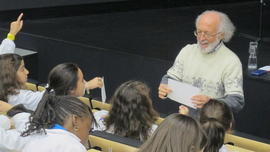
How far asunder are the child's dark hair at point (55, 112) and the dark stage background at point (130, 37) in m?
3.37

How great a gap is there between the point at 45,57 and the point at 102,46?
0.74 m

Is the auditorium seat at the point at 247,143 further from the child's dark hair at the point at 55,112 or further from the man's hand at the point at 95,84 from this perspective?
the child's dark hair at the point at 55,112

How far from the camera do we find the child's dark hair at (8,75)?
4.35 metres

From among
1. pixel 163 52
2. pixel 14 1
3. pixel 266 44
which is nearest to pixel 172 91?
pixel 163 52

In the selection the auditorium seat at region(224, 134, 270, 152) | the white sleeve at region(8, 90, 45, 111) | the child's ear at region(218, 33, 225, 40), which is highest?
the child's ear at region(218, 33, 225, 40)

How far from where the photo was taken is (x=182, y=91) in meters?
4.04

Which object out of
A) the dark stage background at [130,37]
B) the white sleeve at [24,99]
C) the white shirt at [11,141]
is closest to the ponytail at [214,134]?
the white shirt at [11,141]

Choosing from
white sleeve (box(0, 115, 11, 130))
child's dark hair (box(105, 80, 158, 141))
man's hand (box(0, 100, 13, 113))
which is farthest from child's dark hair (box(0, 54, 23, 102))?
child's dark hair (box(105, 80, 158, 141))

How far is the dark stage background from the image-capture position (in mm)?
6434

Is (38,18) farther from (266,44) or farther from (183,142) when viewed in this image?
(183,142)

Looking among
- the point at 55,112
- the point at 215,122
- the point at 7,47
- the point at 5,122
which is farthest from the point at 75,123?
the point at 7,47

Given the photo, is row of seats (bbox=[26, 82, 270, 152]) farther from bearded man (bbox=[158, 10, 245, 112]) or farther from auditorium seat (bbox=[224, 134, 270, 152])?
bearded man (bbox=[158, 10, 245, 112])

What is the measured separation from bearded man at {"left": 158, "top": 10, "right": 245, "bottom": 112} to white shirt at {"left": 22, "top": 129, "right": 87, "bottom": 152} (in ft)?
5.36

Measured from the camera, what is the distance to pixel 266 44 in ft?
25.6
